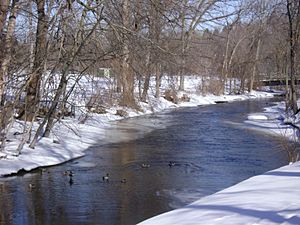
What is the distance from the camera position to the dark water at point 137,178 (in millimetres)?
8625

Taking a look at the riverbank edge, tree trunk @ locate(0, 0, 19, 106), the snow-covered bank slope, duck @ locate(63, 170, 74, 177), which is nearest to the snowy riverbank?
the snow-covered bank slope

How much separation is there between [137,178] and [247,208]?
213 inches

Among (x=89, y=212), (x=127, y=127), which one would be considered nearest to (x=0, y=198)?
(x=89, y=212)

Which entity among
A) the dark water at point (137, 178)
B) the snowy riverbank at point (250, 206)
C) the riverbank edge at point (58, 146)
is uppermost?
the snowy riverbank at point (250, 206)

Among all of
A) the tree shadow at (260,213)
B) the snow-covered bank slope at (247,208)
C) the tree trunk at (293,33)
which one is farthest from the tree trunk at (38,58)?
the tree trunk at (293,33)

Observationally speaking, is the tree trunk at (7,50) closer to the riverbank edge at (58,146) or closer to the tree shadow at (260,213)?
the riverbank edge at (58,146)

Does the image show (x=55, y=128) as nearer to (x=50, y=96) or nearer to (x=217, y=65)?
(x=50, y=96)

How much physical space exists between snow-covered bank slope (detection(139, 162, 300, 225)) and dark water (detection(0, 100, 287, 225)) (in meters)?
1.72

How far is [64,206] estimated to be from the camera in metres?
8.95

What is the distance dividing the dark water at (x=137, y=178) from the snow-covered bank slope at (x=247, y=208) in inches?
67.7

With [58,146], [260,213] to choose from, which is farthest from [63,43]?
[260,213]

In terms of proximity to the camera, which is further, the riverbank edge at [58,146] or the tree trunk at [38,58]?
the tree trunk at [38,58]

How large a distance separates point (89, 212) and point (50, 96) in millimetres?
6790

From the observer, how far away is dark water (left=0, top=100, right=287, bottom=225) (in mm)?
8625
